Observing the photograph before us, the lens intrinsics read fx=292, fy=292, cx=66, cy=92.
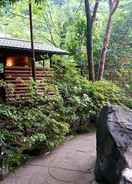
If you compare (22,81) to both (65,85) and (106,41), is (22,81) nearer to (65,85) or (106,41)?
(65,85)

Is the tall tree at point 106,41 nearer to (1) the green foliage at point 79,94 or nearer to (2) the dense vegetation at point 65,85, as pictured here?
(2) the dense vegetation at point 65,85

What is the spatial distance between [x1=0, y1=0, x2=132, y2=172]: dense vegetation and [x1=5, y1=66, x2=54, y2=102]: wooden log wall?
350 mm

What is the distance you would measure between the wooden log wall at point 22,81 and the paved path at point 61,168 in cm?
178

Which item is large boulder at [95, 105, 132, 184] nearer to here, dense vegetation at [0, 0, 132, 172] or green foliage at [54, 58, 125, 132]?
dense vegetation at [0, 0, 132, 172]

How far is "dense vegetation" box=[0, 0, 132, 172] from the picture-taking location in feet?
21.8

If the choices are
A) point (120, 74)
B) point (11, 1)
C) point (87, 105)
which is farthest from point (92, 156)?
point (120, 74)

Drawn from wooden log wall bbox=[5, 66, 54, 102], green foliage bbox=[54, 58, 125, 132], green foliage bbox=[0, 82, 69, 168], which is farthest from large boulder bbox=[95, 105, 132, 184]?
green foliage bbox=[54, 58, 125, 132]

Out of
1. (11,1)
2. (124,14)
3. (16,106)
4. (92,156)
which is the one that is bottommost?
(92,156)

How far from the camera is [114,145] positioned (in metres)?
4.57

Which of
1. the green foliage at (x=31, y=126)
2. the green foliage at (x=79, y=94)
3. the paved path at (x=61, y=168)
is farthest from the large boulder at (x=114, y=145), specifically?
the green foliage at (x=79, y=94)

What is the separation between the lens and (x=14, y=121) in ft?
21.5

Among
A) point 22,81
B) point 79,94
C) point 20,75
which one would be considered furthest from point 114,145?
point 79,94

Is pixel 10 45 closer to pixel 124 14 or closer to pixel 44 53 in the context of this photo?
pixel 44 53

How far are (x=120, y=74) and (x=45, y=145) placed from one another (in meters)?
8.78
